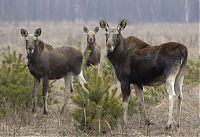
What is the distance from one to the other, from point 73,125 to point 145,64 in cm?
214

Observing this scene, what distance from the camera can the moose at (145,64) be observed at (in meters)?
11.2

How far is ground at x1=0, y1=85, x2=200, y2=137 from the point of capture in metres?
10.9

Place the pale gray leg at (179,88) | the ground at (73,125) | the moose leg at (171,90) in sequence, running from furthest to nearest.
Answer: the pale gray leg at (179,88) → the moose leg at (171,90) → the ground at (73,125)

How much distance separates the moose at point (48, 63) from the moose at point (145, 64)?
192cm

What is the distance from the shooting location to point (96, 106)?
1066cm

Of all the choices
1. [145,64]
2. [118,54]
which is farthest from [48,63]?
[145,64]

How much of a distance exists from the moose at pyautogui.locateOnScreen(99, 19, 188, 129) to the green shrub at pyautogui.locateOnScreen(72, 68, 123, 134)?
78 cm

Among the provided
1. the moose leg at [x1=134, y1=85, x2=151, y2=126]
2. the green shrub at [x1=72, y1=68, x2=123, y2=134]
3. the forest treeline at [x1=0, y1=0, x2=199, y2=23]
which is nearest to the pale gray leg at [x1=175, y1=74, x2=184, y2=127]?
the moose leg at [x1=134, y1=85, x2=151, y2=126]

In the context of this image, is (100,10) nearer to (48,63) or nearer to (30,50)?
(48,63)

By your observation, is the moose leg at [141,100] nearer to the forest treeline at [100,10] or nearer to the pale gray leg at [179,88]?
the pale gray leg at [179,88]

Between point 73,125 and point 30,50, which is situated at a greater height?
point 30,50

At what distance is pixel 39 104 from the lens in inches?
566

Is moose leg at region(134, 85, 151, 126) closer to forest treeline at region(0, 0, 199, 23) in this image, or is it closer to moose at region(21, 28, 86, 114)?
moose at region(21, 28, 86, 114)

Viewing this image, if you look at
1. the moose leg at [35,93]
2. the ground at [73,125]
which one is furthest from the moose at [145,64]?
the moose leg at [35,93]
